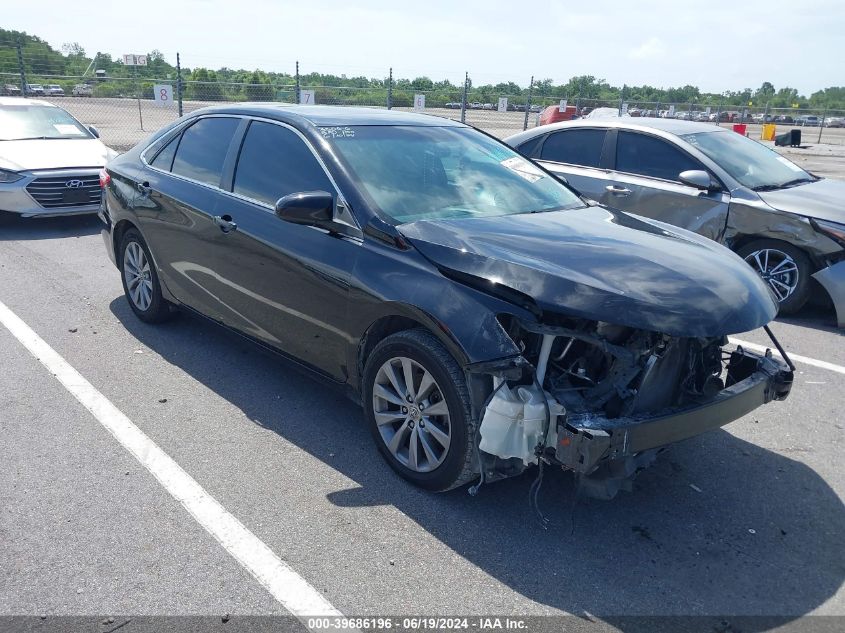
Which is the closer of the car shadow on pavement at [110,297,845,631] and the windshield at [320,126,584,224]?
the car shadow on pavement at [110,297,845,631]

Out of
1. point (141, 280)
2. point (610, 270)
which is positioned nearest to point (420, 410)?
point (610, 270)

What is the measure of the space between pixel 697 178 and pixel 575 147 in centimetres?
157

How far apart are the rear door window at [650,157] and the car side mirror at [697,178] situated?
28cm

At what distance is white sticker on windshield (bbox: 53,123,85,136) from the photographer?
34.4 feet

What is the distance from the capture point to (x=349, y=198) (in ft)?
12.2

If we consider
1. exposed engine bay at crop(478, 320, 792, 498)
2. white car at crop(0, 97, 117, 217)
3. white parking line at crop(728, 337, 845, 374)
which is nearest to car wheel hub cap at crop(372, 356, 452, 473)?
exposed engine bay at crop(478, 320, 792, 498)

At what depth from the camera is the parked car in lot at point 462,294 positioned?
296 centimetres

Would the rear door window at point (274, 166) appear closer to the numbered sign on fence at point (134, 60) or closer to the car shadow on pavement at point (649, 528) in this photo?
the car shadow on pavement at point (649, 528)

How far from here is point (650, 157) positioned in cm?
713

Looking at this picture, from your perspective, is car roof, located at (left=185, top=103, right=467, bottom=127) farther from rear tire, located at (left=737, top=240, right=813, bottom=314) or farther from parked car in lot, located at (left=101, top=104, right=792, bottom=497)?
rear tire, located at (left=737, top=240, right=813, bottom=314)

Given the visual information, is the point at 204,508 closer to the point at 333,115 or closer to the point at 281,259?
the point at 281,259

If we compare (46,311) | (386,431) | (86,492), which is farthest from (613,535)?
(46,311)

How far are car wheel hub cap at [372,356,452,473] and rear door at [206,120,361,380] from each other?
0.37m

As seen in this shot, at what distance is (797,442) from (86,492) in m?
3.85
